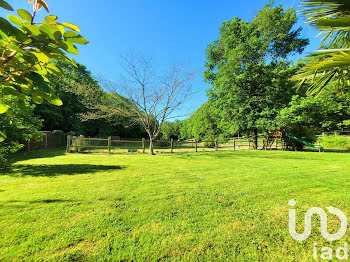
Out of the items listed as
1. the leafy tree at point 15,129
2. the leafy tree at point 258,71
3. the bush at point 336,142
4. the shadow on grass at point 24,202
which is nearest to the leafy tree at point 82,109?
the leafy tree at point 15,129

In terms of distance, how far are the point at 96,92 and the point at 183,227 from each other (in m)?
11.0

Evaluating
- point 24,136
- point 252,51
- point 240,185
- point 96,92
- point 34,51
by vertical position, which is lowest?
point 240,185

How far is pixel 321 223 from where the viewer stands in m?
2.14

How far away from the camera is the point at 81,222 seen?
212cm

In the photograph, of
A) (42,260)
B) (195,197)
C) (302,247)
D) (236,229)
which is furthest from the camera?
(195,197)

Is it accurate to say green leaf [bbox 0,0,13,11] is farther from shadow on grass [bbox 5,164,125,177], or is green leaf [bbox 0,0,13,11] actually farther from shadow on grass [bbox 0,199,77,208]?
shadow on grass [bbox 5,164,125,177]

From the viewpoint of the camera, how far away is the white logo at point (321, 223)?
184 centimetres

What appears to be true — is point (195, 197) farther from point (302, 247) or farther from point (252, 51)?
point (252, 51)

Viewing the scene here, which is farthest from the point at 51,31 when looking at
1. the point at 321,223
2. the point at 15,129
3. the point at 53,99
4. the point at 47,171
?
the point at 15,129

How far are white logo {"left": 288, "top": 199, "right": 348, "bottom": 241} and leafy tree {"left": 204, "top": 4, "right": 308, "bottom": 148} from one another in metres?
12.7

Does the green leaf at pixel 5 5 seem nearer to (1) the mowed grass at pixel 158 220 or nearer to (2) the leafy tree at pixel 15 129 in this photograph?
(1) the mowed grass at pixel 158 220

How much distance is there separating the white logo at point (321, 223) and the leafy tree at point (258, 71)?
12697 mm

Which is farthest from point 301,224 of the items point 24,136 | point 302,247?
point 24,136

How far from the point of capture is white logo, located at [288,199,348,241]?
1.84 m
